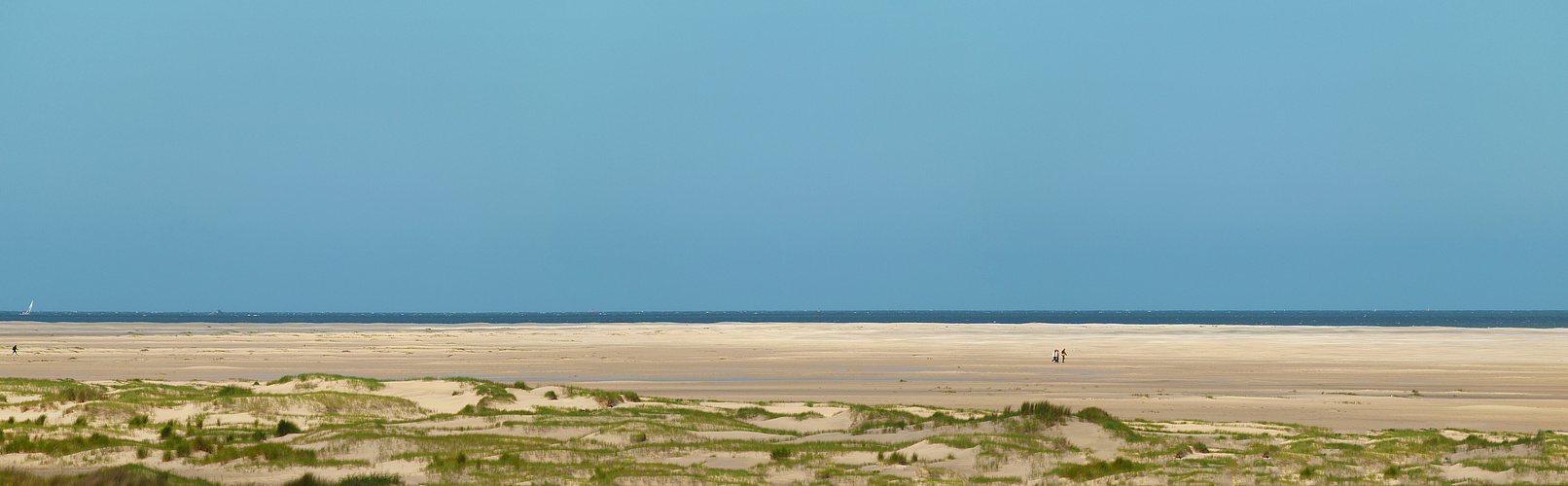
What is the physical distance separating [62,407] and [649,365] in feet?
106

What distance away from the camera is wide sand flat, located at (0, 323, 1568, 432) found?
3272 centimetres

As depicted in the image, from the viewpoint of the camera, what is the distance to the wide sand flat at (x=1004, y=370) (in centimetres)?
3272

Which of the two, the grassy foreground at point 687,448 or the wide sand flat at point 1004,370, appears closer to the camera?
the grassy foreground at point 687,448

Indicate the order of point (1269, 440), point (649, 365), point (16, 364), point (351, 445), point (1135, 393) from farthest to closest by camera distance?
point (649, 365)
point (16, 364)
point (1135, 393)
point (1269, 440)
point (351, 445)

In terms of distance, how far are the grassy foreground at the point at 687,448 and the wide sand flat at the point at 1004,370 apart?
8479mm

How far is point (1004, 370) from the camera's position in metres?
51.8

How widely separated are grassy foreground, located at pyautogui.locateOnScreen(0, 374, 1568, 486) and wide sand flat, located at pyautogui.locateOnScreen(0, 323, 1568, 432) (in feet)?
27.8

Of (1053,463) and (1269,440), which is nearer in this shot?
(1053,463)

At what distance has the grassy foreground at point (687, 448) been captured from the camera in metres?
15.6

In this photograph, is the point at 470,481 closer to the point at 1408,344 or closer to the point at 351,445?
the point at 351,445

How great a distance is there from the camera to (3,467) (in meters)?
15.6

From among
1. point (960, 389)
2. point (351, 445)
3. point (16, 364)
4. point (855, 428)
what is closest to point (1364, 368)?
point (960, 389)

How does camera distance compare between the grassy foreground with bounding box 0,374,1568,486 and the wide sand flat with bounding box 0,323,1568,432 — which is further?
the wide sand flat with bounding box 0,323,1568,432

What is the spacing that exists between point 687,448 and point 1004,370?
34893 mm
